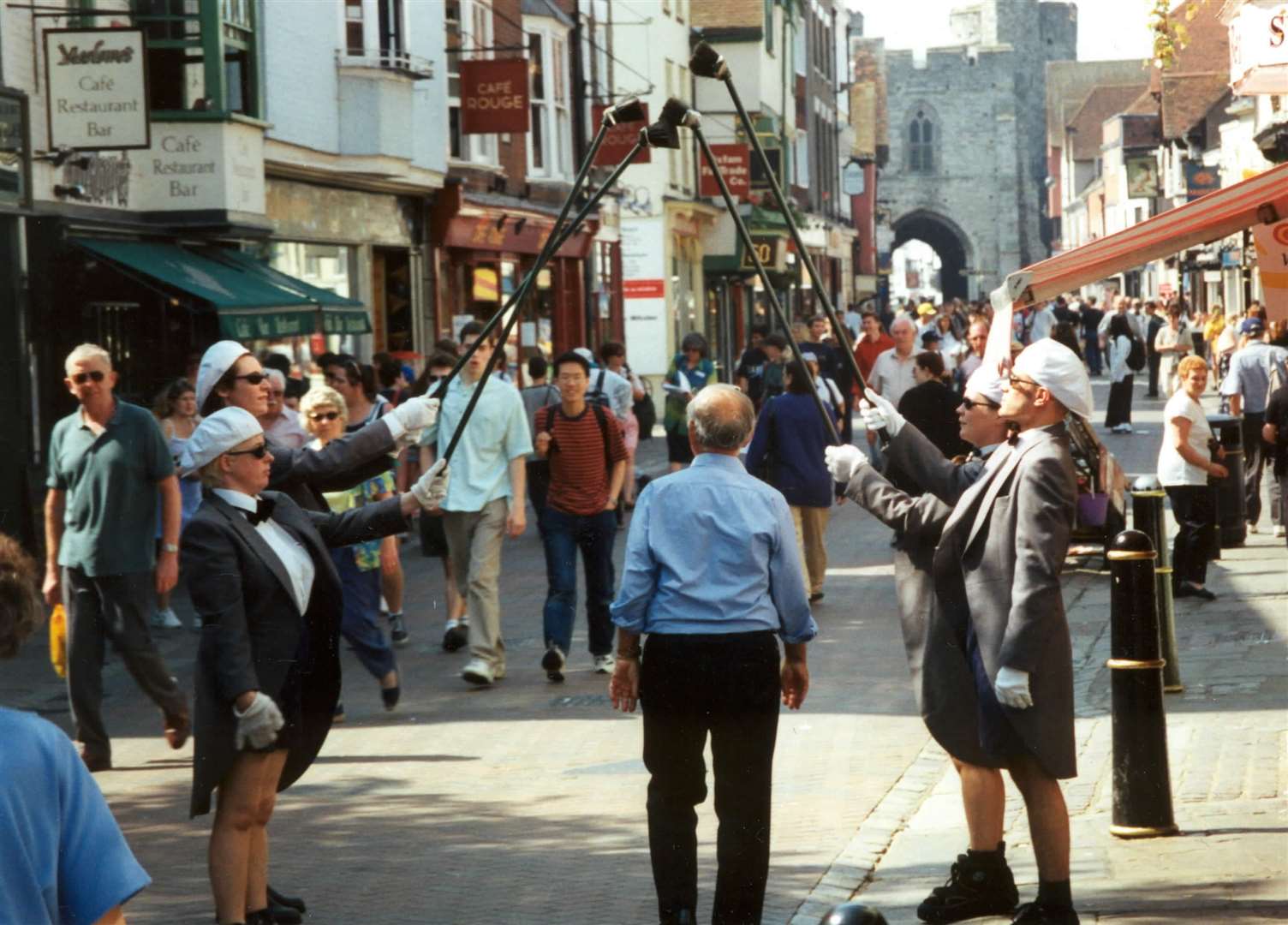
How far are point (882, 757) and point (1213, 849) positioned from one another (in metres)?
2.38

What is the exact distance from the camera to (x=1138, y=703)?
7.03m

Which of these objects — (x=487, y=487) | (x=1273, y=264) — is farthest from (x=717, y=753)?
(x=487, y=487)

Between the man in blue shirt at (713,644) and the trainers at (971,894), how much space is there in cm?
59

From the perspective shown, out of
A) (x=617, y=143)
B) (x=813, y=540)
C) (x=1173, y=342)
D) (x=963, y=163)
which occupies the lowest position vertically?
(x=813, y=540)

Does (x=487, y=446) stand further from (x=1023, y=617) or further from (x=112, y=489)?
(x=1023, y=617)

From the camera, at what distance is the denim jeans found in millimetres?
11297

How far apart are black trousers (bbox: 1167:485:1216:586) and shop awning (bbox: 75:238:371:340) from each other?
357 inches

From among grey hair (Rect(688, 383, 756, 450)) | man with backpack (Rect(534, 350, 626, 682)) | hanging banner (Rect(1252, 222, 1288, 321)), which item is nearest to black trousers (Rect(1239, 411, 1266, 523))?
man with backpack (Rect(534, 350, 626, 682))

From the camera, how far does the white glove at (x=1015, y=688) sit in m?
5.78

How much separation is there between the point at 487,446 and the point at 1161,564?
373 centimetres

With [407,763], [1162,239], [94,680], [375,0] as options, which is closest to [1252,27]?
[1162,239]

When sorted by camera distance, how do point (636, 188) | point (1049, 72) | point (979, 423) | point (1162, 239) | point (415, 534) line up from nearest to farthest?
1. point (979, 423)
2. point (1162, 239)
3. point (415, 534)
4. point (636, 188)
5. point (1049, 72)

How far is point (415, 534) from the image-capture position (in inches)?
764

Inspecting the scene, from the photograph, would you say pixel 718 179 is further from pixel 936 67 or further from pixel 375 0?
pixel 936 67
